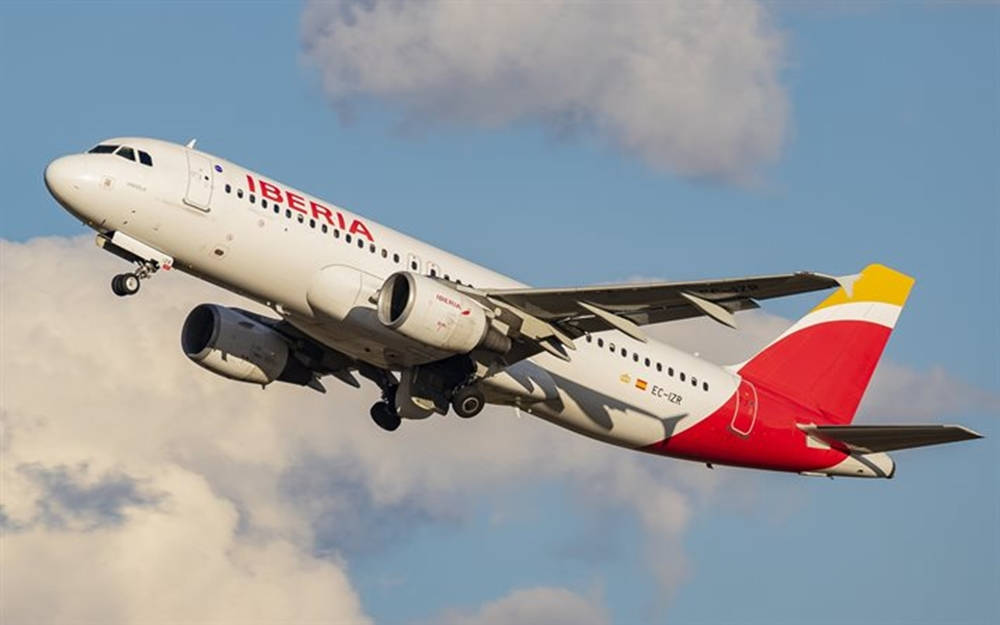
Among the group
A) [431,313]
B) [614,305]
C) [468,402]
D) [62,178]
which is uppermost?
[62,178]

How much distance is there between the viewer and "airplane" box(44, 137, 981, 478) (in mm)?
46188

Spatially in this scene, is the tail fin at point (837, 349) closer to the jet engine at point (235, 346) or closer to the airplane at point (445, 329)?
the airplane at point (445, 329)

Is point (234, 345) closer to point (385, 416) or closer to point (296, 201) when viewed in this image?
point (385, 416)

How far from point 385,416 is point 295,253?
29.4 feet

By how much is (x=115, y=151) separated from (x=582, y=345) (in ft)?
41.1

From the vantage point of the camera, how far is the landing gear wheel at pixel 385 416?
54500mm

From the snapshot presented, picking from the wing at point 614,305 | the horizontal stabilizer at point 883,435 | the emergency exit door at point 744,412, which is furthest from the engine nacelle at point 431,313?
the horizontal stabilizer at point 883,435

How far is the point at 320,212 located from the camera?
47.7 metres

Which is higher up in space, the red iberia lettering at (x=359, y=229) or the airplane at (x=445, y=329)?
the red iberia lettering at (x=359, y=229)

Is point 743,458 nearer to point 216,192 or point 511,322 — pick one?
point 511,322

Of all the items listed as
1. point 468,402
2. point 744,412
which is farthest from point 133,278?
point 744,412

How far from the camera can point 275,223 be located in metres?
46.8

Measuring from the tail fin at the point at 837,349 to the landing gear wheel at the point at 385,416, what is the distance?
961cm

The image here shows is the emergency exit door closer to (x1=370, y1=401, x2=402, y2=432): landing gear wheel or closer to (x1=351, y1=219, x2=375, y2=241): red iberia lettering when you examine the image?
(x1=370, y1=401, x2=402, y2=432): landing gear wheel
